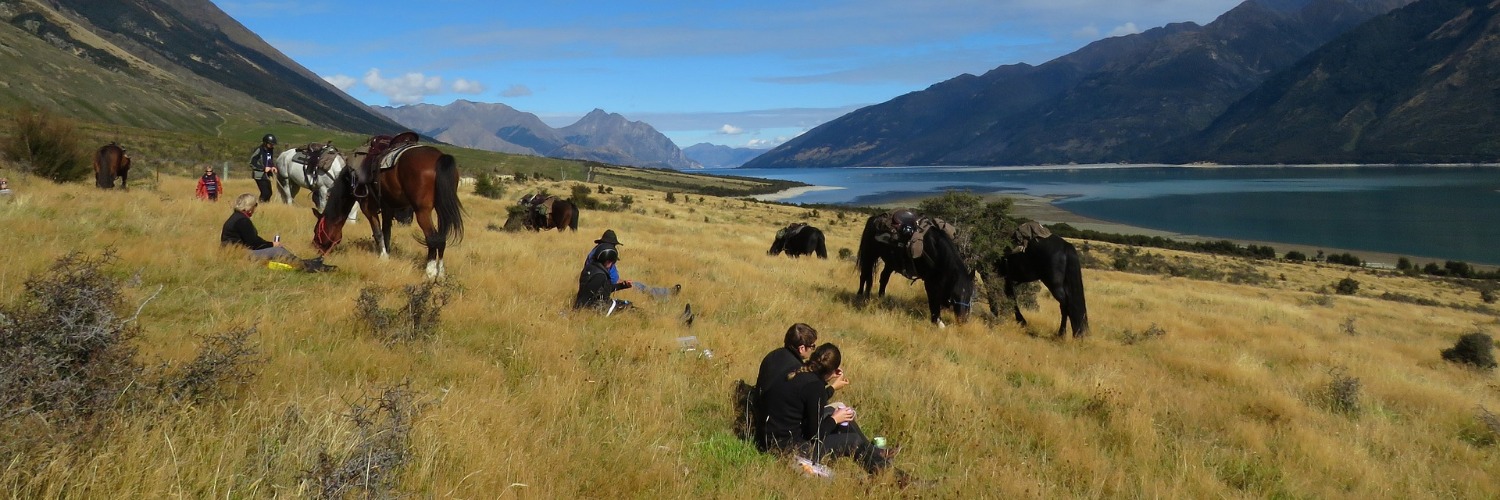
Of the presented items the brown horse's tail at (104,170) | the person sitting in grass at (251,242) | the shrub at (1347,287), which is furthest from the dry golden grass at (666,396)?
the shrub at (1347,287)

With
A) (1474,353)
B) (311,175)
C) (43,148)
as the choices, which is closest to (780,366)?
(311,175)

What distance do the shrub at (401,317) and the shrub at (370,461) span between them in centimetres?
237

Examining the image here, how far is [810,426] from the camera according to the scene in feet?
16.3

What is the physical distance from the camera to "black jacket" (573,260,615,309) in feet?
25.8

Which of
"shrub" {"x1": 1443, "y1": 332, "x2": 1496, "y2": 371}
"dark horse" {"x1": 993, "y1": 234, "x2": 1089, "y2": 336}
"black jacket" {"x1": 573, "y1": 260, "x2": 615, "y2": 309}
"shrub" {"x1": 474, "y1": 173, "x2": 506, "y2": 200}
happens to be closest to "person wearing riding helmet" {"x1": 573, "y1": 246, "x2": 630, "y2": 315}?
"black jacket" {"x1": 573, "y1": 260, "x2": 615, "y2": 309}

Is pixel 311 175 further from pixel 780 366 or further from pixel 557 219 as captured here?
pixel 780 366

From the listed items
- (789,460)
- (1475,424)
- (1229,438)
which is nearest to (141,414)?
(789,460)

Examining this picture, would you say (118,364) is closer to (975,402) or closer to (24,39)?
(975,402)

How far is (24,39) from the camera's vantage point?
11575 cm

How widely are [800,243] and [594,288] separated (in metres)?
13.6

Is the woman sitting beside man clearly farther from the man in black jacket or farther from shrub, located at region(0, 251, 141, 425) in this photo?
shrub, located at region(0, 251, 141, 425)

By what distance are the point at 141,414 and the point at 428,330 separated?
2837 millimetres

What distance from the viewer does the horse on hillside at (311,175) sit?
11.3 m

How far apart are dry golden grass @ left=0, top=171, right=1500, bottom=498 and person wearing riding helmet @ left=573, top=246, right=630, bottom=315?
10.2 inches
